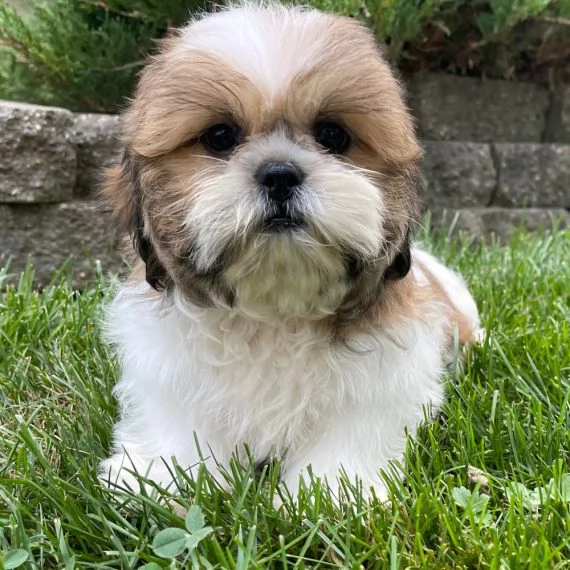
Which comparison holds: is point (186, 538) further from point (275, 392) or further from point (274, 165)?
point (274, 165)

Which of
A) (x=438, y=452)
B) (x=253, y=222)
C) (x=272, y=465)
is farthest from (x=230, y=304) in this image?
(x=438, y=452)

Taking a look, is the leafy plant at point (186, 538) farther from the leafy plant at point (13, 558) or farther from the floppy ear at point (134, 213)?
the floppy ear at point (134, 213)

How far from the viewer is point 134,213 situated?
1983mm

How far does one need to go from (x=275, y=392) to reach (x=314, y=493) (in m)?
0.38

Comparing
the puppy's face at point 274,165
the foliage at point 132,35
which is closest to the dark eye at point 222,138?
the puppy's face at point 274,165

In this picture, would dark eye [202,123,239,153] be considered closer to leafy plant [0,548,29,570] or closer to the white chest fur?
the white chest fur

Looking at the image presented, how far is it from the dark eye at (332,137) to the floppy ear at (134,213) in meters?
0.48

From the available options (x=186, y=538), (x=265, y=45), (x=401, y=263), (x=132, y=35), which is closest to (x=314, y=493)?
(x=186, y=538)

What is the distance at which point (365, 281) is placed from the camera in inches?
73.2

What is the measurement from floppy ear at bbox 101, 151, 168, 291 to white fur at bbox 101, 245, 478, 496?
88 millimetres


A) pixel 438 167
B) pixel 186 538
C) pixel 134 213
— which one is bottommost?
pixel 438 167

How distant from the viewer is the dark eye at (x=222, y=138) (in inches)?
70.9

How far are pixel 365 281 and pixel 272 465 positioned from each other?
1.76ft

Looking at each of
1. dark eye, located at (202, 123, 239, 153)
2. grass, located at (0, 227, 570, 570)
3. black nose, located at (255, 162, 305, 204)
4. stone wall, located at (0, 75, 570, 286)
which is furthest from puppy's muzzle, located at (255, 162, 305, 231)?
stone wall, located at (0, 75, 570, 286)
